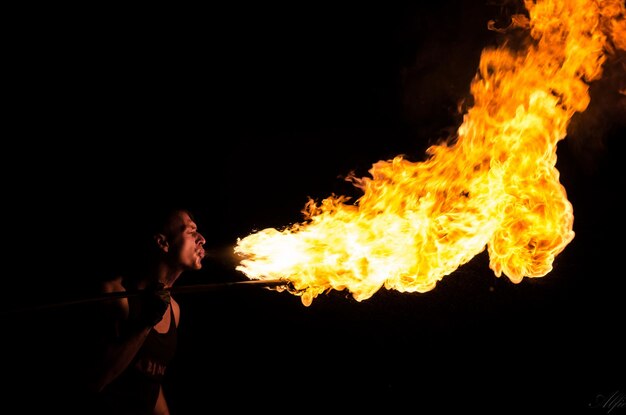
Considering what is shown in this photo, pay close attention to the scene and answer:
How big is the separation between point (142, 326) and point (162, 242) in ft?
2.76

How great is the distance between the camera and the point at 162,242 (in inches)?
130

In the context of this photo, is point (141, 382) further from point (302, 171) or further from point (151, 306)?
point (302, 171)

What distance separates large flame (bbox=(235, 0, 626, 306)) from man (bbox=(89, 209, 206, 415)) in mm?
516

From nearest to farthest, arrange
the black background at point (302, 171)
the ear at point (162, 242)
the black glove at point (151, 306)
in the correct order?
the black glove at point (151, 306)
the ear at point (162, 242)
the black background at point (302, 171)

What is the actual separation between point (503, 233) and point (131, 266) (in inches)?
103

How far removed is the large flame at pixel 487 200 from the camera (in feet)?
10.9

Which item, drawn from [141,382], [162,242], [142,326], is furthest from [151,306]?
[162,242]

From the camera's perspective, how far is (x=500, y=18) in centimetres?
397

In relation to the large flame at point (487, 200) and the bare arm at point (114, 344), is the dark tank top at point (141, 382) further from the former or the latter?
the large flame at point (487, 200)

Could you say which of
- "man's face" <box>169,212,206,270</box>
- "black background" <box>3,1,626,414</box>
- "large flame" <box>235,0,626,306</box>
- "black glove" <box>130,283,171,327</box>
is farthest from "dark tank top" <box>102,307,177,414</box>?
"black background" <box>3,1,626,414</box>

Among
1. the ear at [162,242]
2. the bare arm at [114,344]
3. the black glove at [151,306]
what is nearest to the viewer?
the bare arm at [114,344]

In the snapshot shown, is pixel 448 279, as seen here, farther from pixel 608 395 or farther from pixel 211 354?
pixel 211 354

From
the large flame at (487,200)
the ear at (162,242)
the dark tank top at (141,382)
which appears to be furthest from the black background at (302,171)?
the dark tank top at (141,382)

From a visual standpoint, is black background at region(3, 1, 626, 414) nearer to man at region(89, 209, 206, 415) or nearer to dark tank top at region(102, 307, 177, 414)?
man at region(89, 209, 206, 415)
